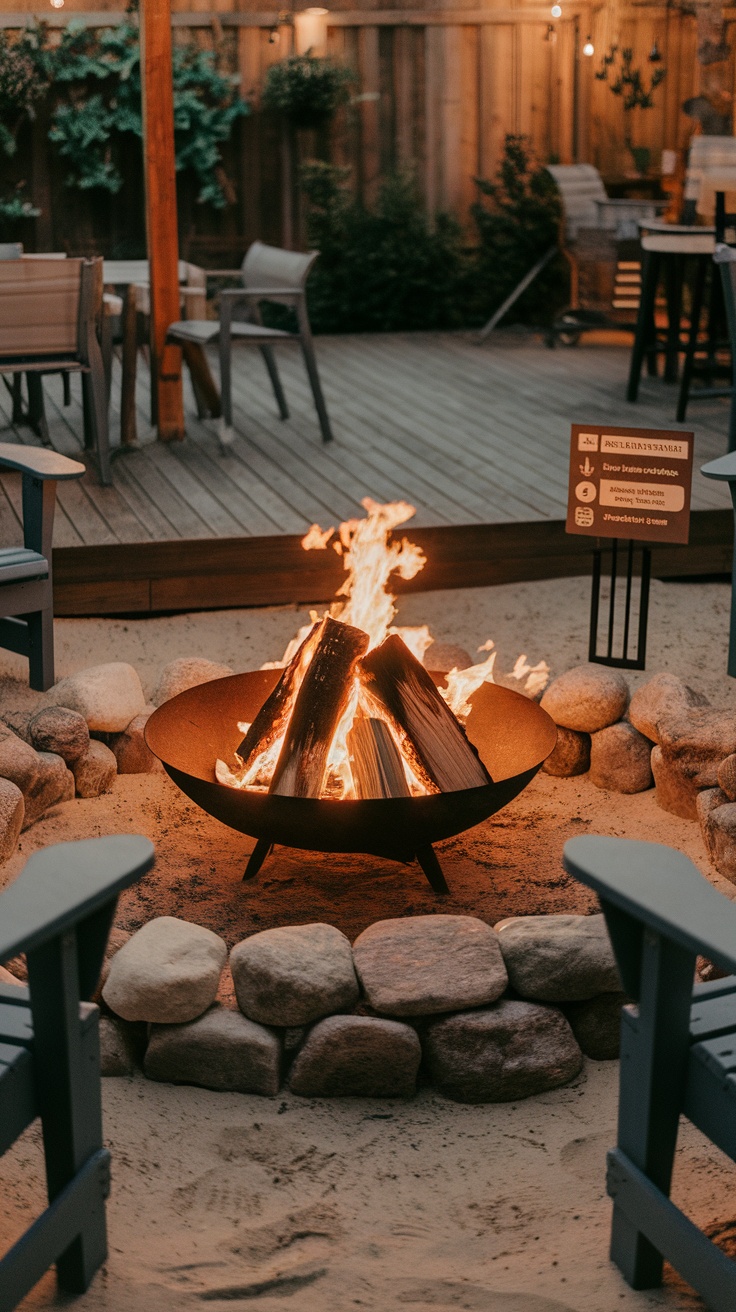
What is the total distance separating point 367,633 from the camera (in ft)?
10.8

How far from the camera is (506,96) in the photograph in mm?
9008

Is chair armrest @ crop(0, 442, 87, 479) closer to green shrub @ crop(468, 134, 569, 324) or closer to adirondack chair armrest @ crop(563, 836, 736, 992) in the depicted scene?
adirondack chair armrest @ crop(563, 836, 736, 992)

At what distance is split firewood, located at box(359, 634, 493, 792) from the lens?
3.12 meters

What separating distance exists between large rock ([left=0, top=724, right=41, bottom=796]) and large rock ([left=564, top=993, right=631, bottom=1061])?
1.44 metres

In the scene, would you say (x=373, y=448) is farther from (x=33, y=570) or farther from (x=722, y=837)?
(x=722, y=837)

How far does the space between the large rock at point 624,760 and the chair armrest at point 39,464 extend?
1.58m

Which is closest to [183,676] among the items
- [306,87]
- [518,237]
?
[306,87]

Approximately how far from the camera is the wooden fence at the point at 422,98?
8.65 metres

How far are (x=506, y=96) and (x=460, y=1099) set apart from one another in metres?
7.82

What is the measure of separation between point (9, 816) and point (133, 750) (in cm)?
62

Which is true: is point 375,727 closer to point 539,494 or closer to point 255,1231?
point 255,1231

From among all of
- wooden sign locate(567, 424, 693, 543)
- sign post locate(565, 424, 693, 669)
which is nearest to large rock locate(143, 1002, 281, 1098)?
sign post locate(565, 424, 693, 669)

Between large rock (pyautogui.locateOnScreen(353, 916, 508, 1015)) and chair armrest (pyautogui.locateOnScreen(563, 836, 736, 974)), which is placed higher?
chair armrest (pyautogui.locateOnScreen(563, 836, 736, 974))

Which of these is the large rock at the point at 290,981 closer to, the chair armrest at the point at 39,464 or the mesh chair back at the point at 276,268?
the chair armrest at the point at 39,464
